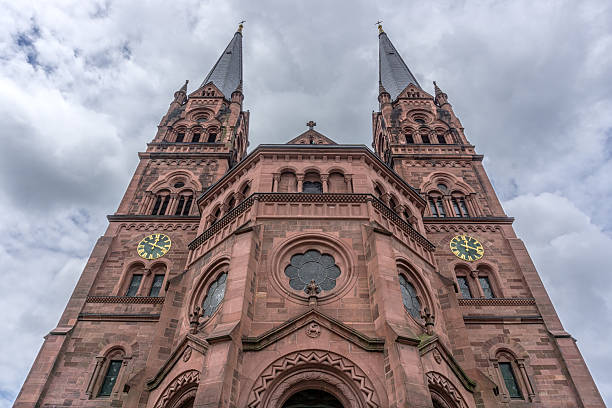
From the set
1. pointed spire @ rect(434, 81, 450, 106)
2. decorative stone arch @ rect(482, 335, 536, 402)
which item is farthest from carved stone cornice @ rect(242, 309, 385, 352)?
pointed spire @ rect(434, 81, 450, 106)

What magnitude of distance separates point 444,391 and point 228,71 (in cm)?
3882

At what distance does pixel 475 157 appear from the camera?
96.9 ft

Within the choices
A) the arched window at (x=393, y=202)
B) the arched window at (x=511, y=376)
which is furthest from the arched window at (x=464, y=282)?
the arched window at (x=393, y=202)

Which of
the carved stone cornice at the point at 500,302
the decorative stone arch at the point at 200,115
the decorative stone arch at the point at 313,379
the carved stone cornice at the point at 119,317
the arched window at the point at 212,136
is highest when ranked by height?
the decorative stone arch at the point at 200,115

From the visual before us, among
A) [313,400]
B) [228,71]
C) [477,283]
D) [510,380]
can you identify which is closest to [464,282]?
[477,283]

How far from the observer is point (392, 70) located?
44.0 metres

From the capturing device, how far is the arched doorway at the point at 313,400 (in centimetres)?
1255

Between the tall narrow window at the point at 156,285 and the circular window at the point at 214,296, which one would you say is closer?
the circular window at the point at 214,296

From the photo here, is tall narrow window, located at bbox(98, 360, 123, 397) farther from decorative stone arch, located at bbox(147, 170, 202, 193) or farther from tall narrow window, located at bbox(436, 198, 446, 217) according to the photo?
tall narrow window, located at bbox(436, 198, 446, 217)

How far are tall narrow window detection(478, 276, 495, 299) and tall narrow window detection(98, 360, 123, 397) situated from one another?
17.3 meters

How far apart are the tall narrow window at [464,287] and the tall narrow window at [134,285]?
1629 centimetres

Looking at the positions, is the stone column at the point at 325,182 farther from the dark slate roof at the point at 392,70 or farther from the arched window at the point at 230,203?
the dark slate roof at the point at 392,70

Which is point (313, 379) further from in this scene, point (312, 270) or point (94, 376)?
point (94, 376)

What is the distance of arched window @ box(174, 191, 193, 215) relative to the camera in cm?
2540
